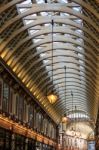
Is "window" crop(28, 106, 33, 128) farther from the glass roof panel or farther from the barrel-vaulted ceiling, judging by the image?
the glass roof panel

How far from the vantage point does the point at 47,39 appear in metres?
35.0

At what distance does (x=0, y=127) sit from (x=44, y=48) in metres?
8.12

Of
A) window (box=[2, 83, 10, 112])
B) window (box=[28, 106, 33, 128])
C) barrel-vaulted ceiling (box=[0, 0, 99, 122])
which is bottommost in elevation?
window (box=[2, 83, 10, 112])

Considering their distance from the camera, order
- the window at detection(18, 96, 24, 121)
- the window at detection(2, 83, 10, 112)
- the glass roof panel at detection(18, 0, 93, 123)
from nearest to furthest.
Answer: the glass roof panel at detection(18, 0, 93, 123) < the window at detection(2, 83, 10, 112) < the window at detection(18, 96, 24, 121)

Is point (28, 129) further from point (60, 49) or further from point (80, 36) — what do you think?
point (80, 36)

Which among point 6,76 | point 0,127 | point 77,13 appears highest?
point 77,13

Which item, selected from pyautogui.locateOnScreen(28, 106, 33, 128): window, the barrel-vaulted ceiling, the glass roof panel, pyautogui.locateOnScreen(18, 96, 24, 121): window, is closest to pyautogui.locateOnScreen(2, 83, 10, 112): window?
the barrel-vaulted ceiling

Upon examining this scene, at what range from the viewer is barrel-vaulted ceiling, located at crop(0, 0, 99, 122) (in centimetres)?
2739

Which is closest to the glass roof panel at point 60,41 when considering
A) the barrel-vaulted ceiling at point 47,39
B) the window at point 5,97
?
the barrel-vaulted ceiling at point 47,39

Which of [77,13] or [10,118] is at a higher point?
[77,13]

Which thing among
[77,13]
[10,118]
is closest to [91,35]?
[77,13]

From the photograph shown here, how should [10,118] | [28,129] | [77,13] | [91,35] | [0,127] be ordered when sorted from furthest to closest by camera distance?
1. [28,129]
2. [10,118]
3. [0,127]
4. [91,35]
5. [77,13]

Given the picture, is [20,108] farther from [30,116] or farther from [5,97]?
[5,97]

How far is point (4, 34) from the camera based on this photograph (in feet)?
96.3
